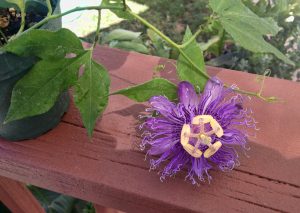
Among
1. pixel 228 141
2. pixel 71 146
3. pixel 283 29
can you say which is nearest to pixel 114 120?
pixel 71 146

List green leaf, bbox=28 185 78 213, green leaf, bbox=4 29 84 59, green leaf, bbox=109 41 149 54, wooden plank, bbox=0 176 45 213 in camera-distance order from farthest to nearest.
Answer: green leaf, bbox=109 41 149 54 < green leaf, bbox=28 185 78 213 < wooden plank, bbox=0 176 45 213 < green leaf, bbox=4 29 84 59

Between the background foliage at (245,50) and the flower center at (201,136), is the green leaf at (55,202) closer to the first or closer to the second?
the background foliage at (245,50)

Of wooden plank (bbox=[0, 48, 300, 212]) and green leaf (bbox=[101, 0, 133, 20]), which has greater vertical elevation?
green leaf (bbox=[101, 0, 133, 20])

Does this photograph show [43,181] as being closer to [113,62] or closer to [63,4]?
Result: [113,62]

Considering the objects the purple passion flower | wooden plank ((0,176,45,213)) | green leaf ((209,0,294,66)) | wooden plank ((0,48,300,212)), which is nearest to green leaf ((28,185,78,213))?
wooden plank ((0,176,45,213))

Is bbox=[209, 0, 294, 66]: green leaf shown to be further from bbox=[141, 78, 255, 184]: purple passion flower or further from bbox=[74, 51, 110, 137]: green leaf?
bbox=[74, 51, 110, 137]: green leaf

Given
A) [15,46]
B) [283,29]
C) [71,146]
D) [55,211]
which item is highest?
[15,46]
